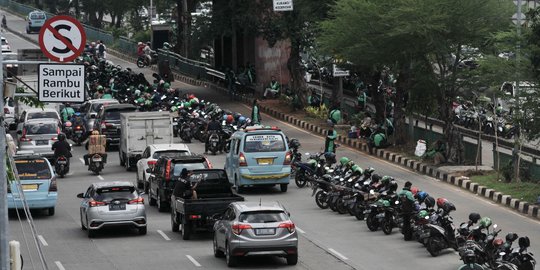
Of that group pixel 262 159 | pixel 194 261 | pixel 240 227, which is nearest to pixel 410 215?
pixel 240 227

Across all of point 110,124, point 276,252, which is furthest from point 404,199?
point 110,124

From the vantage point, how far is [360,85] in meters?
61.2

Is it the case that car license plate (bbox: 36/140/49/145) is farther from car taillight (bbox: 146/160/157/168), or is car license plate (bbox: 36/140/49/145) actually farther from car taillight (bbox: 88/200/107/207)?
car taillight (bbox: 88/200/107/207)

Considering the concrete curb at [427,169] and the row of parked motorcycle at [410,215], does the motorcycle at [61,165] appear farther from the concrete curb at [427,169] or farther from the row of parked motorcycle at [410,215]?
the concrete curb at [427,169]

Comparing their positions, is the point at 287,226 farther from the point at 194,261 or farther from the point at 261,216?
the point at 194,261

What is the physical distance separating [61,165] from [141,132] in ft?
9.39

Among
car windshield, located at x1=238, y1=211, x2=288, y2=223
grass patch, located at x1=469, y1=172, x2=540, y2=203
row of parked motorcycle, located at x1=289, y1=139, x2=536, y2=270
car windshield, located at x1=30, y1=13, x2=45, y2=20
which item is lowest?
grass patch, located at x1=469, y1=172, x2=540, y2=203

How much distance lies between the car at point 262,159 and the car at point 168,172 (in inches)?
84.5

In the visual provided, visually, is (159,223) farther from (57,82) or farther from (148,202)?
(57,82)

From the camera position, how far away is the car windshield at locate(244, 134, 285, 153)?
116ft

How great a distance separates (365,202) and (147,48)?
5238cm

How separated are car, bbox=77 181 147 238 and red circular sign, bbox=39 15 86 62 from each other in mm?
10853

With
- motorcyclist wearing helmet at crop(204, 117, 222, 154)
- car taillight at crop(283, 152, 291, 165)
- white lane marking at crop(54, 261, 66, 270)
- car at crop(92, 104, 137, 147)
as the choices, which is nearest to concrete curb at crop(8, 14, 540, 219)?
motorcyclist wearing helmet at crop(204, 117, 222, 154)

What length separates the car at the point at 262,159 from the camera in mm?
35312
